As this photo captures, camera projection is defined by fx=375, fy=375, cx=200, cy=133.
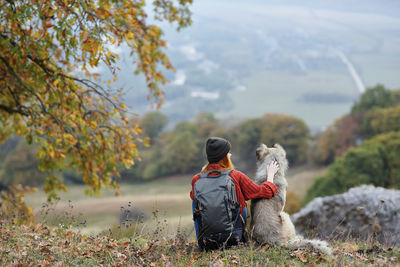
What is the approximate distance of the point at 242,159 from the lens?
59531 mm

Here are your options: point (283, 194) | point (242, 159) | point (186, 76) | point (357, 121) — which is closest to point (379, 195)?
point (283, 194)

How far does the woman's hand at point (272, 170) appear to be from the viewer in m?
5.64

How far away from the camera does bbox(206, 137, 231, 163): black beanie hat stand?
5.43m

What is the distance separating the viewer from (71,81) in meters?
8.48

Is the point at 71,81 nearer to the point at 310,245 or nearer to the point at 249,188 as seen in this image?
the point at 249,188

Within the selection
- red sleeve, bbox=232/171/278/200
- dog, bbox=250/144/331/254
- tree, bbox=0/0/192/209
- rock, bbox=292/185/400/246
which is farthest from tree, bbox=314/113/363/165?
red sleeve, bbox=232/171/278/200

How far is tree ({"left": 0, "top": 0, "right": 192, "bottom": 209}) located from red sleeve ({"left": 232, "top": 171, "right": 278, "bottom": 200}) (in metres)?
3.07

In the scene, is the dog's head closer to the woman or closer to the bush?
the woman

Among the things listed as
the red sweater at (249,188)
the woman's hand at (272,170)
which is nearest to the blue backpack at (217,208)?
the red sweater at (249,188)

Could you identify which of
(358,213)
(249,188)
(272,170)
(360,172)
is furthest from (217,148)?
(360,172)

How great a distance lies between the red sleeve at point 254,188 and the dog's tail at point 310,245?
2.62 ft

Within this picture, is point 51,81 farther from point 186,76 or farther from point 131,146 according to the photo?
point 186,76

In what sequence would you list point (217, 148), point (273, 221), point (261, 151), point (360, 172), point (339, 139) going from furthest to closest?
point (339, 139), point (360, 172), point (261, 151), point (273, 221), point (217, 148)

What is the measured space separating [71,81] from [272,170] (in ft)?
17.0
